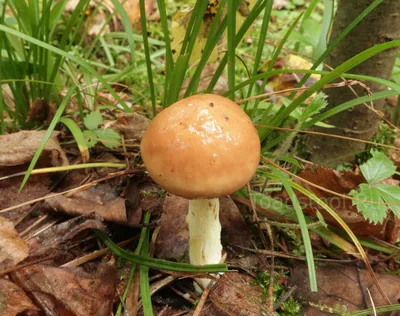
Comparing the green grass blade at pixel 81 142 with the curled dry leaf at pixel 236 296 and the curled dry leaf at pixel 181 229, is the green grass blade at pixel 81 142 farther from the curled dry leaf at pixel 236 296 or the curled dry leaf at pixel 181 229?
the curled dry leaf at pixel 236 296

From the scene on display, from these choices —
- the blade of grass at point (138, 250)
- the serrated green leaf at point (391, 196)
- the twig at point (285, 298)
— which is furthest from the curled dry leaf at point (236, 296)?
the serrated green leaf at point (391, 196)

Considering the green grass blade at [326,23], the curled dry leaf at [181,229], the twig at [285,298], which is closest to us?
the twig at [285,298]

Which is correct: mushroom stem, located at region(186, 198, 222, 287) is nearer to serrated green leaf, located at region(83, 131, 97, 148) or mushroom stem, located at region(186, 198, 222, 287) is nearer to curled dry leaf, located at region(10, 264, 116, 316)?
curled dry leaf, located at region(10, 264, 116, 316)

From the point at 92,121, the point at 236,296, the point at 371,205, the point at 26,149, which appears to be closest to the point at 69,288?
the point at 236,296

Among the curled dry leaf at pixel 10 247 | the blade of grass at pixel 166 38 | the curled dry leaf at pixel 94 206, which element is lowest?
the curled dry leaf at pixel 10 247

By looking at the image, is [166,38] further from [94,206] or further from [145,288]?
[145,288]

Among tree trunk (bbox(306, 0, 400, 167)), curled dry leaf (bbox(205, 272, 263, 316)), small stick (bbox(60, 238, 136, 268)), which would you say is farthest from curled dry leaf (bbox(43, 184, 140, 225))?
tree trunk (bbox(306, 0, 400, 167))
